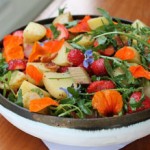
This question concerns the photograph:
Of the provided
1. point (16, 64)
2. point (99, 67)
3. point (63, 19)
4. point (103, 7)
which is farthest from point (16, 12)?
point (99, 67)

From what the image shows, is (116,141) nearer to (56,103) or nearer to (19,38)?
(56,103)

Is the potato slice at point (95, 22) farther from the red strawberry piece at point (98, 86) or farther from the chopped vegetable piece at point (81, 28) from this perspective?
the red strawberry piece at point (98, 86)

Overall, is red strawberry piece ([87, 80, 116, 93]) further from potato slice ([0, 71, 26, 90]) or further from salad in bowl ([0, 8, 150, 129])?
potato slice ([0, 71, 26, 90])

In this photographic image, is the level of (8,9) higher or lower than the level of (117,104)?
lower

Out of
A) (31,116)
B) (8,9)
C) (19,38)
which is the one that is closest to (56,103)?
(31,116)

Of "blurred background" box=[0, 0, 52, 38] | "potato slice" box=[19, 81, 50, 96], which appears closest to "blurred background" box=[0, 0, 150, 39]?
"blurred background" box=[0, 0, 52, 38]

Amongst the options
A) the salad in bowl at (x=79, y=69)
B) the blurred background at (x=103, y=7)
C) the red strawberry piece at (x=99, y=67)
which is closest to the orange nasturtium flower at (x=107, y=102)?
the salad in bowl at (x=79, y=69)

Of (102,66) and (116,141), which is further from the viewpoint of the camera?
(102,66)
